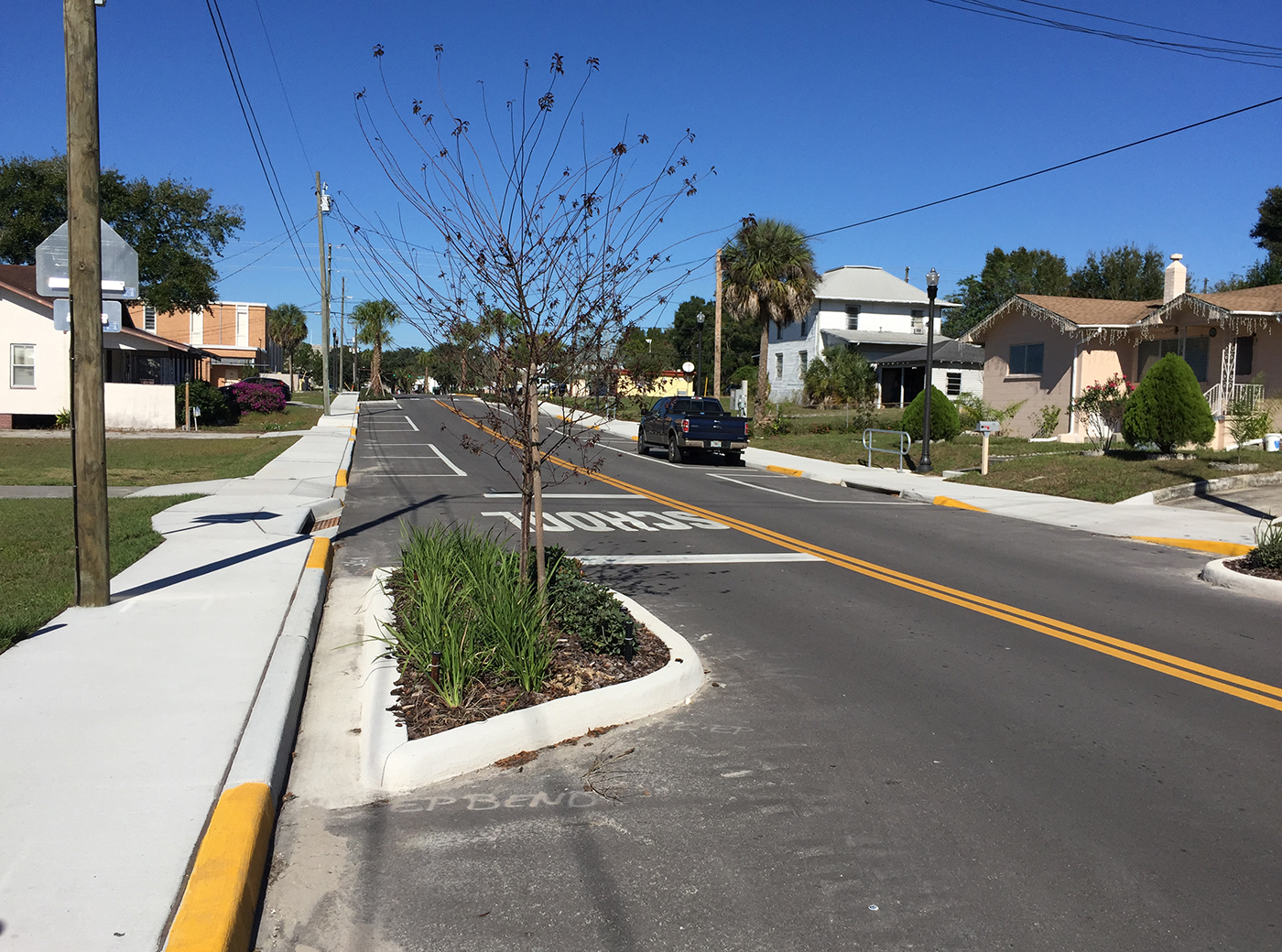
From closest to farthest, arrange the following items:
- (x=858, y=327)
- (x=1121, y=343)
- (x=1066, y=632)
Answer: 1. (x=1066, y=632)
2. (x=1121, y=343)
3. (x=858, y=327)

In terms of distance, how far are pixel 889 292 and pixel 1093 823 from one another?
52208 millimetres

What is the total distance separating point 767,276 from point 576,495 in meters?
20.8

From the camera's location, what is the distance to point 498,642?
583cm

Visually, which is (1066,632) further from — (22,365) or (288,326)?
(288,326)

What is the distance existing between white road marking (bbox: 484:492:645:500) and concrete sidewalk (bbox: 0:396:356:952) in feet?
24.9

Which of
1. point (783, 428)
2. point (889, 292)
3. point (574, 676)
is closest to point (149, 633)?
point (574, 676)

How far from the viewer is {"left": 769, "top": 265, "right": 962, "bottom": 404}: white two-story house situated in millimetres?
51875

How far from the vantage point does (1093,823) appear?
4.48 m

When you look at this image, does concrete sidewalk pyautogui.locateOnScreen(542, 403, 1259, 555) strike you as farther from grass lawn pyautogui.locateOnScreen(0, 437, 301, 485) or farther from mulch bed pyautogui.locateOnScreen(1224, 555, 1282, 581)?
grass lawn pyautogui.locateOnScreen(0, 437, 301, 485)

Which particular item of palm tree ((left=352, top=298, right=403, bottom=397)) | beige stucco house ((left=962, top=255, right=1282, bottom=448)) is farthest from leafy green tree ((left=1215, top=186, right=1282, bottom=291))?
palm tree ((left=352, top=298, right=403, bottom=397))

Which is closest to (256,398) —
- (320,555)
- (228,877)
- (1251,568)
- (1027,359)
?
(1027,359)

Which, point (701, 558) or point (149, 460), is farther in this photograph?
point (149, 460)

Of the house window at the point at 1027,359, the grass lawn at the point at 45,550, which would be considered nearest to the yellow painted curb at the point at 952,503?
the grass lawn at the point at 45,550

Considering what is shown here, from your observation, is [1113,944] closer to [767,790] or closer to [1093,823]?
[1093,823]
